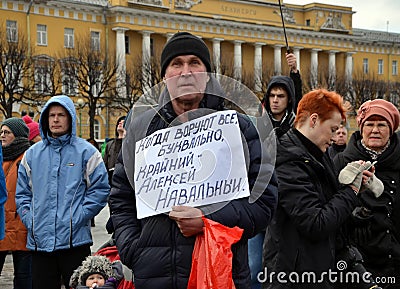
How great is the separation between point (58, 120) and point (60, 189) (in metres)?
0.55

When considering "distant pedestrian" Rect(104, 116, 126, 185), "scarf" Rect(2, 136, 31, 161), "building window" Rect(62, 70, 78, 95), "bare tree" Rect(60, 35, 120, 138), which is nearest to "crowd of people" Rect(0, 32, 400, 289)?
"scarf" Rect(2, 136, 31, 161)

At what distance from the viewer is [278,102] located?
5312 millimetres

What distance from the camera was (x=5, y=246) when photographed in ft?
17.6

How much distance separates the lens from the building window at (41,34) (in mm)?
46938

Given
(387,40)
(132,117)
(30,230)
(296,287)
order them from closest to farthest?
(132,117)
(296,287)
(30,230)
(387,40)

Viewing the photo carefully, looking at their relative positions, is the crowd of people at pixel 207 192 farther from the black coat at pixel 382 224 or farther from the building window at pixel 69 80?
the building window at pixel 69 80

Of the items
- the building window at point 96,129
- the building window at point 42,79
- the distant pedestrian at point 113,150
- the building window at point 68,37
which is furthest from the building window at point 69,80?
the distant pedestrian at point 113,150

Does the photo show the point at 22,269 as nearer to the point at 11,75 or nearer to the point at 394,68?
the point at 11,75

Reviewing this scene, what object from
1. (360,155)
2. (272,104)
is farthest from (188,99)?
(272,104)

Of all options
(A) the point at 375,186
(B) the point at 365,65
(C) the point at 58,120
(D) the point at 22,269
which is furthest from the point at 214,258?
(B) the point at 365,65

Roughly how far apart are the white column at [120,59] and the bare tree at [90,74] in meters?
0.27

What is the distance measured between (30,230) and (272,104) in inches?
90.6

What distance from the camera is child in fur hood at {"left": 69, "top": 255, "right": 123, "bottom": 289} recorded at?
13.8 feet

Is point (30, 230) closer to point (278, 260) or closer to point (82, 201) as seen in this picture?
point (82, 201)
